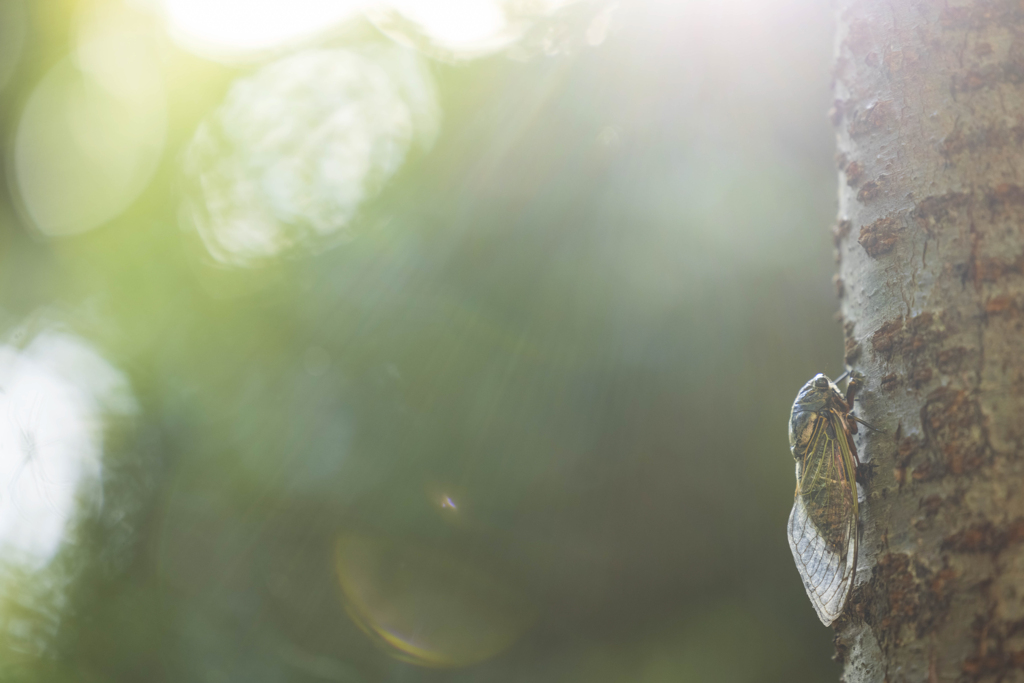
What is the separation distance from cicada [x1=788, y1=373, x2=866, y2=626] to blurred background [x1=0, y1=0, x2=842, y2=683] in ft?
9.31

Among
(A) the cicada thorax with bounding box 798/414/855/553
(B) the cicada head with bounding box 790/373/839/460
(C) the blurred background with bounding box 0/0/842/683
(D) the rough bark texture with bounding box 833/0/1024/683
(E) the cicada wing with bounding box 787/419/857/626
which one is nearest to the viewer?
(D) the rough bark texture with bounding box 833/0/1024/683

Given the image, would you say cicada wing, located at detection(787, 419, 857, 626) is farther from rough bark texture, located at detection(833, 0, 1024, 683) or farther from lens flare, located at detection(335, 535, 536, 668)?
lens flare, located at detection(335, 535, 536, 668)

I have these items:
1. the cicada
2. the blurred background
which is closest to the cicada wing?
the cicada

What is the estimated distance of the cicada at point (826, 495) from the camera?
1068 millimetres

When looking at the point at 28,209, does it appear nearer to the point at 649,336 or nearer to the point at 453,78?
the point at 453,78

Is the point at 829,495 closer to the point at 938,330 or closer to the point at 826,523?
the point at 826,523

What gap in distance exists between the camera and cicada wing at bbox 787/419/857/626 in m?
1.05

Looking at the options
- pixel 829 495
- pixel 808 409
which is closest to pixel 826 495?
pixel 829 495

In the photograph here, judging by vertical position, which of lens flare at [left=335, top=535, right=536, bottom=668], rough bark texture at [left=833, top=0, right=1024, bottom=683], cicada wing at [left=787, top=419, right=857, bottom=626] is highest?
rough bark texture at [left=833, top=0, right=1024, bottom=683]

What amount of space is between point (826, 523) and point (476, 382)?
371 cm

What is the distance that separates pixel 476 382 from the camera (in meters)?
4.84

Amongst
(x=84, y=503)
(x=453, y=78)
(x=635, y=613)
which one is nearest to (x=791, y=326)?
(x=635, y=613)

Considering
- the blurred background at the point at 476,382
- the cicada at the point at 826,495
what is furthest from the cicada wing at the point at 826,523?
the blurred background at the point at 476,382

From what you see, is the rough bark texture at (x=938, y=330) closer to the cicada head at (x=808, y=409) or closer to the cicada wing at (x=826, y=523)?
the cicada wing at (x=826, y=523)
